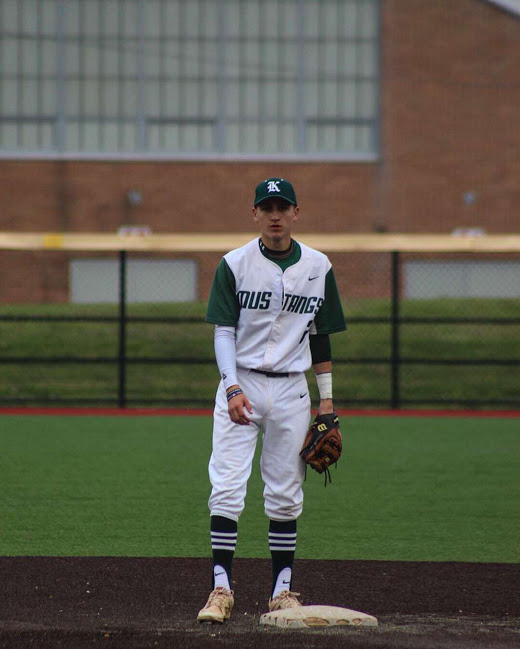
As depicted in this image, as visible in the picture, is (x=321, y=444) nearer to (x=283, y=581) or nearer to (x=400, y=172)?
(x=283, y=581)

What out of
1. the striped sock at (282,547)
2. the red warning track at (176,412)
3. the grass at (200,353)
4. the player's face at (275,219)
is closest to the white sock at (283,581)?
the striped sock at (282,547)

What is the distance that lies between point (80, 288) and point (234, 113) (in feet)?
19.3

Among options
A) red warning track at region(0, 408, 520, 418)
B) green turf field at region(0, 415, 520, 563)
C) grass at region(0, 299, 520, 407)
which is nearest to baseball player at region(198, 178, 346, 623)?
green turf field at region(0, 415, 520, 563)

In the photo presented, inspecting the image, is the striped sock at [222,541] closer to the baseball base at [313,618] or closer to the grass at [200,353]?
the baseball base at [313,618]

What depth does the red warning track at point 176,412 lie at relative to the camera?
1593cm

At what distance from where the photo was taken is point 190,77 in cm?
2961

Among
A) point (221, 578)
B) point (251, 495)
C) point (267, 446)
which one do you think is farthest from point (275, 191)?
point (251, 495)

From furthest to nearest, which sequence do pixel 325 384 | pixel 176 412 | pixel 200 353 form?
pixel 200 353, pixel 176 412, pixel 325 384

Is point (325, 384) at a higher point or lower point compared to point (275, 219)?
lower

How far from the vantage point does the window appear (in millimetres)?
29234

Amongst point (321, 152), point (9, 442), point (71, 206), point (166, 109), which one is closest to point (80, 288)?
point (71, 206)

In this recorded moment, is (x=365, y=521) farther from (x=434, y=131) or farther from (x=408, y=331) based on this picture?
(x=434, y=131)

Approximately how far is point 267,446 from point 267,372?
0.34 meters

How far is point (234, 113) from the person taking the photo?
97.9 ft
